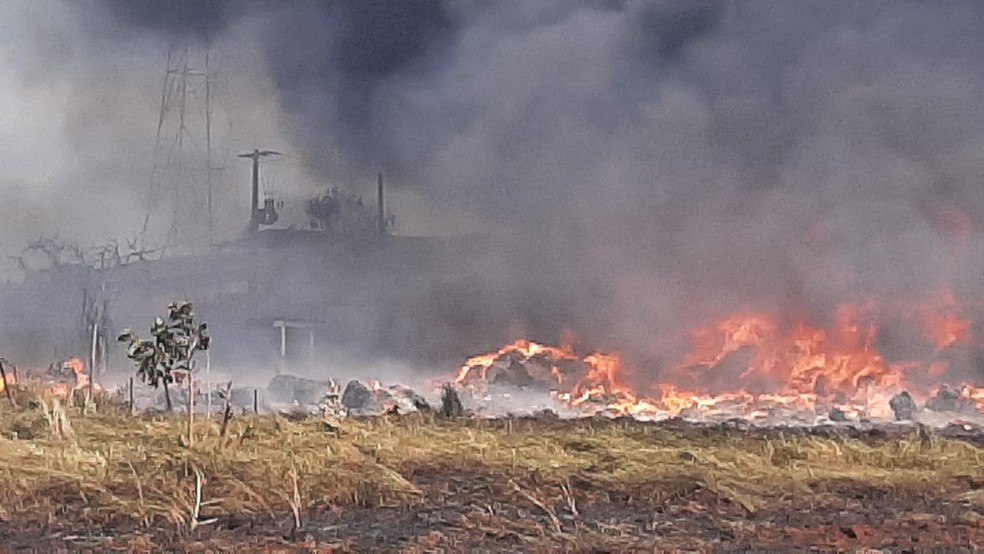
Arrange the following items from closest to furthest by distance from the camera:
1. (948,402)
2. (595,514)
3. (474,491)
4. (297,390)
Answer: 1. (595,514)
2. (474,491)
3. (948,402)
4. (297,390)

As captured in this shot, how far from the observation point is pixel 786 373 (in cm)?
2041

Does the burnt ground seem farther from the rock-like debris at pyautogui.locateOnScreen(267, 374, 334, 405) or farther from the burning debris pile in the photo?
the rock-like debris at pyautogui.locateOnScreen(267, 374, 334, 405)

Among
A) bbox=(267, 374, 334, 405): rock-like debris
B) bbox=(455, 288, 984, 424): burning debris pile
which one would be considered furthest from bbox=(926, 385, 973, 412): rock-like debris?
bbox=(267, 374, 334, 405): rock-like debris

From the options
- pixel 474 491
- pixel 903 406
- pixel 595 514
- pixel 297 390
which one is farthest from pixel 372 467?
pixel 297 390

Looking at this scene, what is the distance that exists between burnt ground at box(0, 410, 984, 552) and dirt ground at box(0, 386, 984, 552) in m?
0.02

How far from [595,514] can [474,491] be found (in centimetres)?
124

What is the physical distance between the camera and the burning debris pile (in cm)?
1919

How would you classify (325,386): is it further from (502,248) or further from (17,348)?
(17,348)

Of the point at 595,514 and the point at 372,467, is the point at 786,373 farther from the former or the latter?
the point at 595,514

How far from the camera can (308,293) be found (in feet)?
97.8

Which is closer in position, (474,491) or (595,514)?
(595,514)

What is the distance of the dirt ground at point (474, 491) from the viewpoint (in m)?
6.85

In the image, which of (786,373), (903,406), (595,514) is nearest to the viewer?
(595,514)

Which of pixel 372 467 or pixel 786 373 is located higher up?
pixel 786 373
